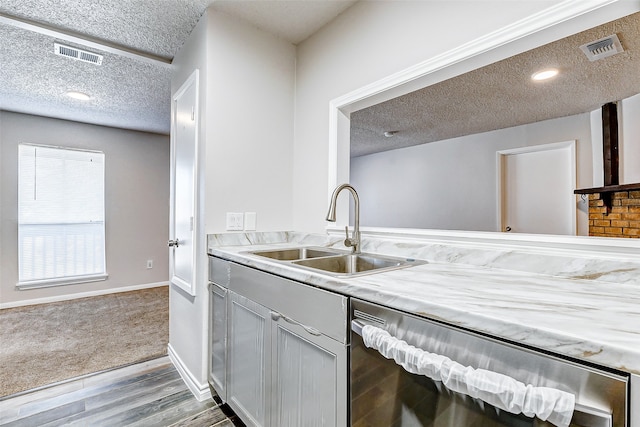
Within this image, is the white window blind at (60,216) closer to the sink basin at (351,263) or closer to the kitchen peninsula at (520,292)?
the kitchen peninsula at (520,292)

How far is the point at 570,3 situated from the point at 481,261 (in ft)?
3.11

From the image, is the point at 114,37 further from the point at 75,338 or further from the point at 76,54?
the point at 75,338

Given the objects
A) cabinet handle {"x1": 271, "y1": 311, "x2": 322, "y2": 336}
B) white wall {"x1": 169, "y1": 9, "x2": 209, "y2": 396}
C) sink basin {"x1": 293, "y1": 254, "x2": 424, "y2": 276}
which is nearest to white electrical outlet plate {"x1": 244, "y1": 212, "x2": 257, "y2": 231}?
white wall {"x1": 169, "y1": 9, "x2": 209, "y2": 396}

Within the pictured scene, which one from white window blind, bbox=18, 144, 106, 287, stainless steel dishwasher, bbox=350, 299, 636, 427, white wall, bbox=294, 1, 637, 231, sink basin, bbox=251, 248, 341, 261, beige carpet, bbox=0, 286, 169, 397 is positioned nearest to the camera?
stainless steel dishwasher, bbox=350, 299, 636, 427

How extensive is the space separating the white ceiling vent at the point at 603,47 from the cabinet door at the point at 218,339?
9.43 ft

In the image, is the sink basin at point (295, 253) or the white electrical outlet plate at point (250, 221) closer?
the sink basin at point (295, 253)

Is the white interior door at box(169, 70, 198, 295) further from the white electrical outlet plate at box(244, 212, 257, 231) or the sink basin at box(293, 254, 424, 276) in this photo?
the sink basin at box(293, 254, 424, 276)

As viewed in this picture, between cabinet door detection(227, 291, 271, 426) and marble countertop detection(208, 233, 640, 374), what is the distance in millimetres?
297

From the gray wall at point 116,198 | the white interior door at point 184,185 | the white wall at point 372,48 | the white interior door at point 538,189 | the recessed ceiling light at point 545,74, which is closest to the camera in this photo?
the white wall at point 372,48

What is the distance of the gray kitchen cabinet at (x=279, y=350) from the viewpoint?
3.34 feet

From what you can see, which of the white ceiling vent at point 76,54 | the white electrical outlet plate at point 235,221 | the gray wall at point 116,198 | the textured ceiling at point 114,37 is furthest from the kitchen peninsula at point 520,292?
the gray wall at point 116,198

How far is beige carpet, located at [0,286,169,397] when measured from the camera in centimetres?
221

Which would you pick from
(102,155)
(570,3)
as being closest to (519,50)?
(570,3)

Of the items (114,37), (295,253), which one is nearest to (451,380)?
(295,253)
